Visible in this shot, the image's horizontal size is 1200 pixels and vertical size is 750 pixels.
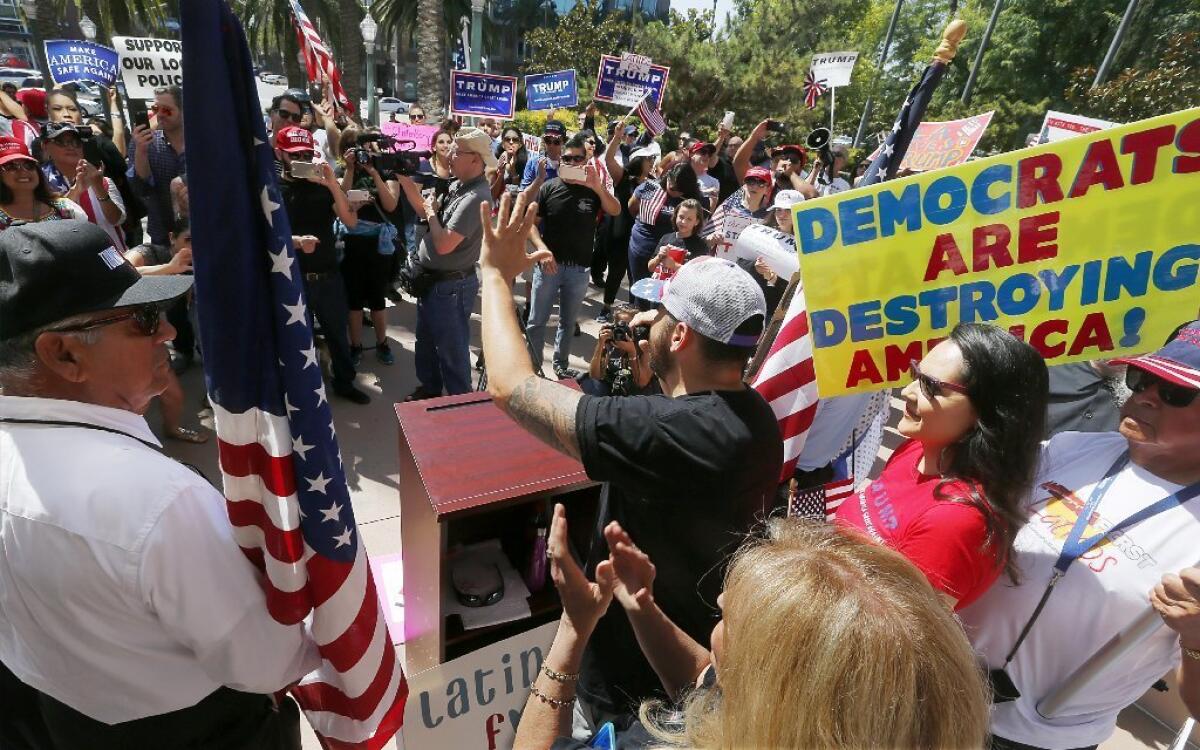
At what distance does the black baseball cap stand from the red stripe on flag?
41cm

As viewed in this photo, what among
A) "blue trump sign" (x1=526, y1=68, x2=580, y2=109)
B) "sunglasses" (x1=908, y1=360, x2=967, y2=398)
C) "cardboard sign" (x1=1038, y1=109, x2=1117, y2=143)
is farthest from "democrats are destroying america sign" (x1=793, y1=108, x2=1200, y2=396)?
"blue trump sign" (x1=526, y1=68, x2=580, y2=109)

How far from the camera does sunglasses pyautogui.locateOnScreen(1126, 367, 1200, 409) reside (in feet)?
5.17

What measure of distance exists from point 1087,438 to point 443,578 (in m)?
2.06

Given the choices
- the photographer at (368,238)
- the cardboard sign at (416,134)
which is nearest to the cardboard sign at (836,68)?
the cardboard sign at (416,134)

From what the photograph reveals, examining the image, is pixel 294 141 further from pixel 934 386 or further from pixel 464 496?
pixel 934 386

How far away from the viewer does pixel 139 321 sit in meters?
1.45

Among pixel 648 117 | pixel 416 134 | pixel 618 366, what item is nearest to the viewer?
pixel 618 366

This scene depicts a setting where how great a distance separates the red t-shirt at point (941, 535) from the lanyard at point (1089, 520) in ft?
0.55

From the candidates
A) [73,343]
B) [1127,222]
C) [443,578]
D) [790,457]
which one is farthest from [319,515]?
[1127,222]

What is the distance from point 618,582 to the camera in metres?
1.57

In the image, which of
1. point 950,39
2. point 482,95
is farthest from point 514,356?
point 482,95

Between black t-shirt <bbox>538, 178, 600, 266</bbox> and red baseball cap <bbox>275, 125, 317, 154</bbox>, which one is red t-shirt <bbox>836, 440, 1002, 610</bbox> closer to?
black t-shirt <bbox>538, 178, 600, 266</bbox>

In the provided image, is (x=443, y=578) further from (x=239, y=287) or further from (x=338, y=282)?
(x=338, y=282)

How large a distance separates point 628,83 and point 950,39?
8.81 meters
